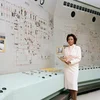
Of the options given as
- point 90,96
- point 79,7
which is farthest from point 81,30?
point 90,96

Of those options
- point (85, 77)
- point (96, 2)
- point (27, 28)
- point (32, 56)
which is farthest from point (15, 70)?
point (96, 2)

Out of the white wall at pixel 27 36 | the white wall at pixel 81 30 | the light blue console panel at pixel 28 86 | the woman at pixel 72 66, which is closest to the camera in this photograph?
the light blue console panel at pixel 28 86

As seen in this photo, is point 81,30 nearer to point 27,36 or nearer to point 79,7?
point 79,7

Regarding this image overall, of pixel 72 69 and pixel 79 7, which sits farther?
pixel 79 7

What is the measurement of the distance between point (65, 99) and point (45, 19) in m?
1.68

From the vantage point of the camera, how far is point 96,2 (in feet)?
14.2

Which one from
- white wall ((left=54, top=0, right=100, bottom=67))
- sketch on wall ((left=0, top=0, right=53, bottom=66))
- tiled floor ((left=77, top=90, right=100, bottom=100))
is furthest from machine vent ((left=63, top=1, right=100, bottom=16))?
tiled floor ((left=77, top=90, right=100, bottom=100))

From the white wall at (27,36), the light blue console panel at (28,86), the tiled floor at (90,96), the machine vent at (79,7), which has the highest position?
the machine vent at (79,7)

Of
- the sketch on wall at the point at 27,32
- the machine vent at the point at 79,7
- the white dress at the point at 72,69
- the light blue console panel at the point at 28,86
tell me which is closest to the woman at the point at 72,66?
the white dress at the point at 72,69

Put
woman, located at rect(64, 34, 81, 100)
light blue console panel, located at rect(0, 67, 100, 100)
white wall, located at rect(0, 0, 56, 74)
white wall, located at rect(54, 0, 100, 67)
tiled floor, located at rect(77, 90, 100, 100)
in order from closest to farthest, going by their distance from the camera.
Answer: light blue console panel, located at rect(0, 67, 100, 100)
white wall, located at rect(0, 0, 56, 74)
woman, located at rect(64, 34, 81, 100)
tiled floor, located at rect(77, 90, 100, 100)
white wall, located at rect(54, 0, 100, 67)

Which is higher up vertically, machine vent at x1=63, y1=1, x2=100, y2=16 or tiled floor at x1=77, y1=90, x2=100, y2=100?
machine vent at x1=63, y1=1, x2=100, y2=16

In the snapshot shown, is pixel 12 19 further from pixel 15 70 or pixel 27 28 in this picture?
pixel 15 70

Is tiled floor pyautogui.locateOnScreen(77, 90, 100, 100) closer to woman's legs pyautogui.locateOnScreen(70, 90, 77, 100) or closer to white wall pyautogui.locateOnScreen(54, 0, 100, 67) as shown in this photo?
woman's legs pyautogui.locateOnScreen(70, 90, 77, 100)

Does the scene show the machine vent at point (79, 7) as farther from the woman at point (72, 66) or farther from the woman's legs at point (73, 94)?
the woman's legs at point (73, 94)
